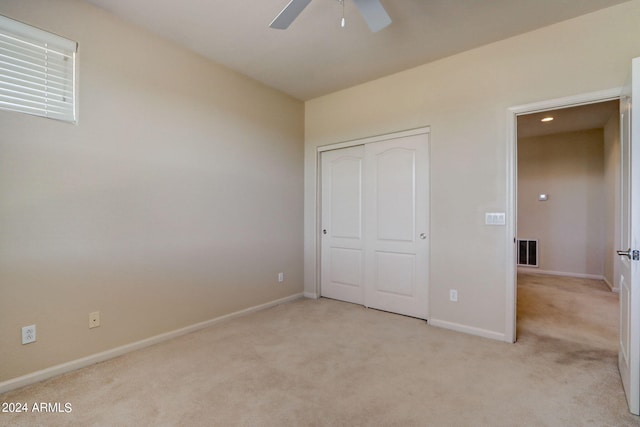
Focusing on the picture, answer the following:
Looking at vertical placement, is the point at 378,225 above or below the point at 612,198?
below

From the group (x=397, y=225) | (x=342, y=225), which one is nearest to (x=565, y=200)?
(x=397, y=225)

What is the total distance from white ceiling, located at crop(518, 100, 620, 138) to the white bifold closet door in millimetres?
2026

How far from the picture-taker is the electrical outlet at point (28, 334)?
79.7 inches

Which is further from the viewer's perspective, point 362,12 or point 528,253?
point 528,253

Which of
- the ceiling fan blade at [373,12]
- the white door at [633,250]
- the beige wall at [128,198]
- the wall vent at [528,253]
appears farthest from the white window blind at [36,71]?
the wall vent at [528,253]

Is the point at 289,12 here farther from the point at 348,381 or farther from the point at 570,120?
the point at 570,120

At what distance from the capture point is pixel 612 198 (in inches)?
188

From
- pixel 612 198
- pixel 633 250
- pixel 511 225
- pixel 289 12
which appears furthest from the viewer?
pixel 612 198

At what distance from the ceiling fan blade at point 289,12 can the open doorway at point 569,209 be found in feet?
11.7

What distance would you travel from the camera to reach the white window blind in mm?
1979

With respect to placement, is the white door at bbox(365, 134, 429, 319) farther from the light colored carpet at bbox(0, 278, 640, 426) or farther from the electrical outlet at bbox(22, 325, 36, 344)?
the electrical outlet at bbox(22, 325, 36, 344)

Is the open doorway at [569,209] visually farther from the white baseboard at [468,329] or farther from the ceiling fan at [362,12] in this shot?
the ceiling fan at [362,12]

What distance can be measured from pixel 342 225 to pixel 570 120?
415 centimetres

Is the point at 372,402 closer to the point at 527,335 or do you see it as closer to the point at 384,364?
the point at 384,364
